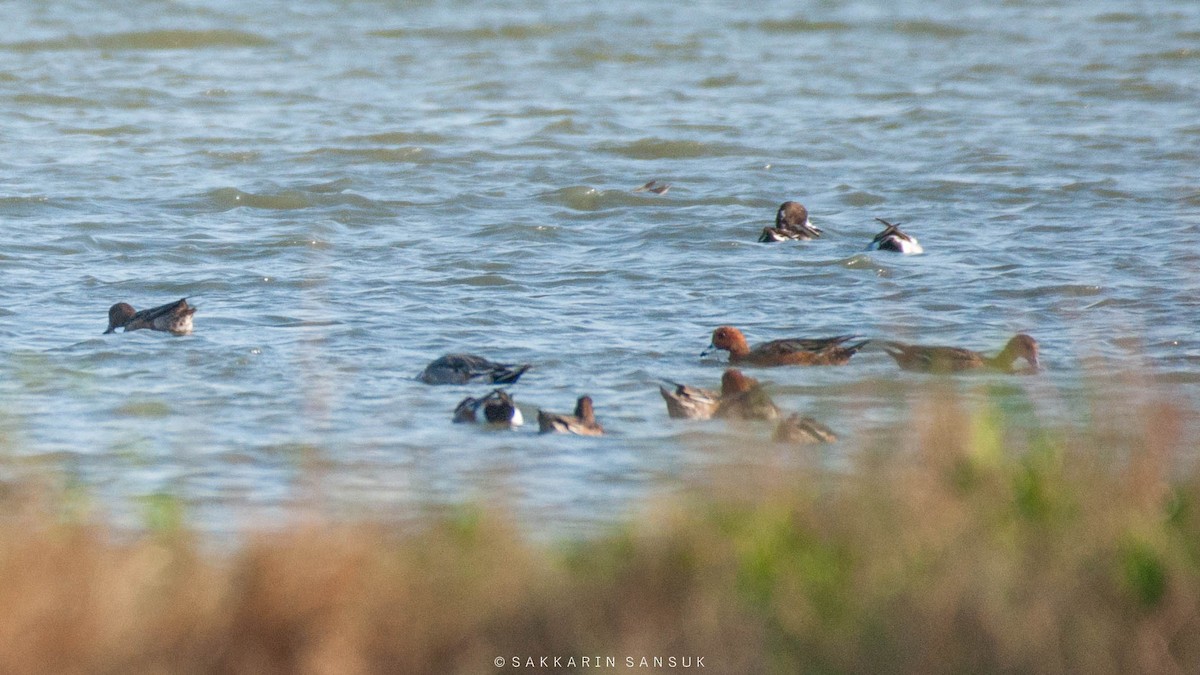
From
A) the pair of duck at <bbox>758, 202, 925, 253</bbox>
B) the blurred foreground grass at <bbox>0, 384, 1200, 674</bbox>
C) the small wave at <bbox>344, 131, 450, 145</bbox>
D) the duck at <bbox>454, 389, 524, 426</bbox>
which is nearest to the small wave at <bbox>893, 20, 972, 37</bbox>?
the small wave at <bbox>344, 131, 450, 145</bbox>

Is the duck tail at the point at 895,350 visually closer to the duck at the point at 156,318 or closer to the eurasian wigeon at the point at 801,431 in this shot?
the eurasian wigeon at the point at 801,431

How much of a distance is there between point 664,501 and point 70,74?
17.2 m

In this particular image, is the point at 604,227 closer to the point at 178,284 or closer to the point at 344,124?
the point at 178,284

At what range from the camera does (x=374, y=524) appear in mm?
4363

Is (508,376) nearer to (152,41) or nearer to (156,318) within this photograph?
(156,318)

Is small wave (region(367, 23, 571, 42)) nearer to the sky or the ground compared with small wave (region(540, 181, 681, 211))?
nearer to the sky

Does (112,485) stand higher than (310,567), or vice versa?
(310,567)

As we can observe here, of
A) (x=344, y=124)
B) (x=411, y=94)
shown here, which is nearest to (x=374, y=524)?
(x=344, y=124)

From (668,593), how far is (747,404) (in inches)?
117

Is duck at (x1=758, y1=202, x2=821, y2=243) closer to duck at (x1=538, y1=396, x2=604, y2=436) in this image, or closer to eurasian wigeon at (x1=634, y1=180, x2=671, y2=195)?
eurasian wigeon at (x1=634, y1=180, x2=671, y2=195)

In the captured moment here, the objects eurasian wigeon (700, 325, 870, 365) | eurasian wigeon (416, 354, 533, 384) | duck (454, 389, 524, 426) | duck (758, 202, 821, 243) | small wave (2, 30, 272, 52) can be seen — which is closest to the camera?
duck (454, 389, 524, 426)

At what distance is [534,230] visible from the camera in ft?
39.4

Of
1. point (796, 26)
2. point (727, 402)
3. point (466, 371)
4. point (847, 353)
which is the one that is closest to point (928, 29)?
point (796, 26)

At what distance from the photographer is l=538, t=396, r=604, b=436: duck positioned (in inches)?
263
